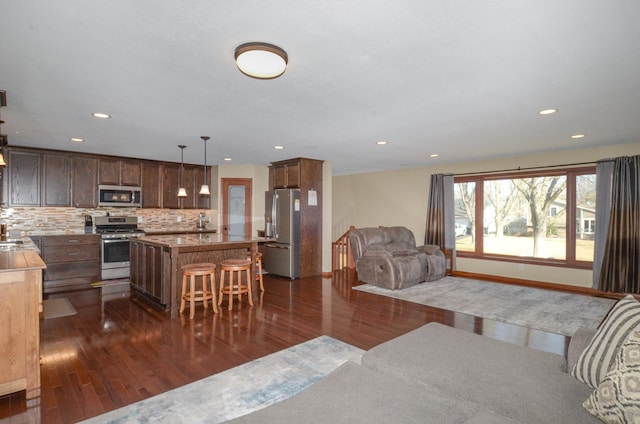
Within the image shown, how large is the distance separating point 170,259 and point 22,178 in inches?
141

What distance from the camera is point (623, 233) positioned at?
512cm

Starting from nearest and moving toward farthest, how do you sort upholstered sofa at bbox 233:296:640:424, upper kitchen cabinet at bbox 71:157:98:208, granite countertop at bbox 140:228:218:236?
upholstered sofa at bbox 233:296:640:424
upper kitchen cabinet at bbox 71:157:98:208
granite countertop at bbox 140:228:218:236

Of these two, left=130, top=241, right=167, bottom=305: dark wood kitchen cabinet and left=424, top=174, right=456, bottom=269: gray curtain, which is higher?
left=424, top=174, right=456, bottom=269: gray curtain

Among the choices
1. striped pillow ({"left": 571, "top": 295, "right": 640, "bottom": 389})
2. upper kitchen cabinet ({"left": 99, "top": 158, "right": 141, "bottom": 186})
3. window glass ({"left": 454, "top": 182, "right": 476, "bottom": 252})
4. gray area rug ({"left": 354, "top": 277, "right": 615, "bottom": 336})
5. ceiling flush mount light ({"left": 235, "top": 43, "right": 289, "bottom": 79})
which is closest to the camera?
striped pillow ({"left": 571, "top": 295, "right": 640, "bottom": 389})

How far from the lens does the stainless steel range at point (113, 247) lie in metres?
5.84

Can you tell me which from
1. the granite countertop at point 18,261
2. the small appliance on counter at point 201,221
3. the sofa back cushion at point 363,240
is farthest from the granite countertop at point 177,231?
the granite countertop at point 18,261

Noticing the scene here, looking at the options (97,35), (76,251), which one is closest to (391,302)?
(97,35)

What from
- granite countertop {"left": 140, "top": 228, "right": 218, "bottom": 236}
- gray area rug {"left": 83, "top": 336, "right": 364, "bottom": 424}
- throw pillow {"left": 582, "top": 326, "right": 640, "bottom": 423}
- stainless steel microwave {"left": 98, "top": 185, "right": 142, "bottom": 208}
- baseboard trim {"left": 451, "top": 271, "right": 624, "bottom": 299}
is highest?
stainless steel microwave {"left": 98, "top": 185, "right": 142, "bottom": 208}

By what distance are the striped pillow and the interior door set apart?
21.7ft

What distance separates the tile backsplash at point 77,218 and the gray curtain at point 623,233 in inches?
295

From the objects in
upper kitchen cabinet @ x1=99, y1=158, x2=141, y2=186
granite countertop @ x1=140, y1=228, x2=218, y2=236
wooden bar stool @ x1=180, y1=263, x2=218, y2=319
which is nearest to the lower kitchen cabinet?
granite countertop @ x1=140, y1=228, x2=218, y2=236

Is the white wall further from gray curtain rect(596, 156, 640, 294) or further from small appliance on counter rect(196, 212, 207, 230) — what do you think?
small appliance on counter rect(196, 212, 207, 230)

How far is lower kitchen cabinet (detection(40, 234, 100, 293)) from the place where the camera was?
5371 mm

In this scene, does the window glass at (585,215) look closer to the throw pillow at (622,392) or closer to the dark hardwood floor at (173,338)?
the dark hardwood floor at (173,338)
